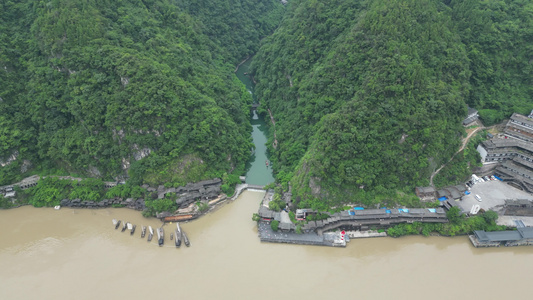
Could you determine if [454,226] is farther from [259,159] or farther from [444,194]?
Answer: [259,159]

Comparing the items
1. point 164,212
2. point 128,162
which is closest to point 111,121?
point 128,162

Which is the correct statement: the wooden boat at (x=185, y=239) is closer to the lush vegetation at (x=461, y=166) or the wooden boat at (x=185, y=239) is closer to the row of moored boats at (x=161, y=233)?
the row of moored boats at (x=161, y=233)

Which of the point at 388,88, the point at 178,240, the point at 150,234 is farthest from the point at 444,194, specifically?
the point at 150,234

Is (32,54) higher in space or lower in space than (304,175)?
higher

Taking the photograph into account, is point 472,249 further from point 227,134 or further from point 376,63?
point 227,134

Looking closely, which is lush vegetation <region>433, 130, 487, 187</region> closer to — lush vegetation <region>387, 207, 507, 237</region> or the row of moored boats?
lush vegetation <region>387, 207, 507, 237</region>
